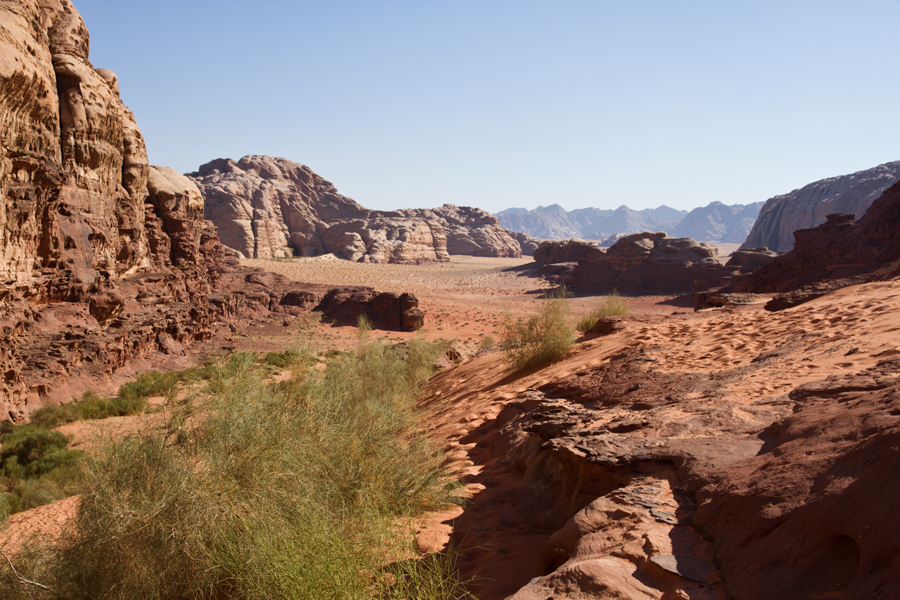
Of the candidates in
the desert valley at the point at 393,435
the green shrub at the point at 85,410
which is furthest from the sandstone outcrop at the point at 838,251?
the green shrub at the point at 85,410

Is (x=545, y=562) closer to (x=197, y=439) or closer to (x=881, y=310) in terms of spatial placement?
(x=197, y=439)

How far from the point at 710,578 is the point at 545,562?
40.4 inches

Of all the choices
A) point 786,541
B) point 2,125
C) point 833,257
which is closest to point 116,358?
point 2,125

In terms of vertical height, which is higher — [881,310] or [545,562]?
[881,310]

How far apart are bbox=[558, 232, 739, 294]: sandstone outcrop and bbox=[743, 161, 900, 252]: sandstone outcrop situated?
33276 millimetres

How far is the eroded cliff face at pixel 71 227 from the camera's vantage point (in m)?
11.0

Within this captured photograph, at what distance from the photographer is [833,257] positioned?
64.7 ft

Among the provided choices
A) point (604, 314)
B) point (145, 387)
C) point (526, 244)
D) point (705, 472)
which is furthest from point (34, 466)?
point (526, 244)

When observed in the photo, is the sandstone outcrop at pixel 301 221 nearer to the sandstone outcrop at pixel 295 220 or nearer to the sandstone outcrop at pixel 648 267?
the sandstone outcrop at pixel 295 220

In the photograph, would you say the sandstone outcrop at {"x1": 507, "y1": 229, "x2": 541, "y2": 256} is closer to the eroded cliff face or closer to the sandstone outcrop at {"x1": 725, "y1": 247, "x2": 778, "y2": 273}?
the sandstone outcrop at {"x1": 725, "y1": 247, "x2": 778, "y2": 273}

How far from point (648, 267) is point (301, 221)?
159ft

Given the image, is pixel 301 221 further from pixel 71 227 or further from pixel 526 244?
pixel 71 227

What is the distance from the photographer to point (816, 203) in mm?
70812

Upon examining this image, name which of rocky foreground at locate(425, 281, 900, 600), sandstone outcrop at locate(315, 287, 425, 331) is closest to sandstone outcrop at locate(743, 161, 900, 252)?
sandstone outcrop at locate(315, 287, 425, 331)
